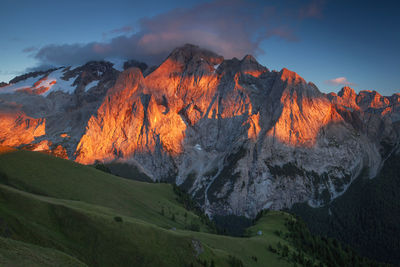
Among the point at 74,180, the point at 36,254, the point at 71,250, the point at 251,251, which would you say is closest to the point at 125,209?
the point at 74,180

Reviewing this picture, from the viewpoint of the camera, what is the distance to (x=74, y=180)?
11894cm

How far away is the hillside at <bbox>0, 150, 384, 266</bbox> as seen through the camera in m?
50.1

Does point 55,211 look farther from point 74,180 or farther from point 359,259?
point 359,259

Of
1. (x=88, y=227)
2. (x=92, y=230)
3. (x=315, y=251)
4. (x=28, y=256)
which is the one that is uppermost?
(x=28, y=256)

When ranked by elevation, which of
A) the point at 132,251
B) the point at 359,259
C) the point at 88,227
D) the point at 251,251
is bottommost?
the point at 359,259

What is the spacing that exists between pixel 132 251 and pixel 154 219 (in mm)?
60542

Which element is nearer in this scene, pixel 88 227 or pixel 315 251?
pixel 88 227

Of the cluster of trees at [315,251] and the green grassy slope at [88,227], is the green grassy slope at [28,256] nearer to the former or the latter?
the green grassy slope at [88,227]

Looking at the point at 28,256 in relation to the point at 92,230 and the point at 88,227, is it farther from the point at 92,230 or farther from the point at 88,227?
the point at 88,227

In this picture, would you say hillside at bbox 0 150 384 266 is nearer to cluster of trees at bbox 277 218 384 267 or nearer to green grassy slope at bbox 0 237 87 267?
green grassy slope at bbox 0 237 87 267

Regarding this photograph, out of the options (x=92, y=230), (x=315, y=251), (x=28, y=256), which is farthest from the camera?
(x=315, y=251)

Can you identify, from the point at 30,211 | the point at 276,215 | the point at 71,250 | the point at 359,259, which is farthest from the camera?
the point at 276,215

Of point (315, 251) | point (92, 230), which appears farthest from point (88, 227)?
point (315, 251)

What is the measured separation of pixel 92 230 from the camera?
61938 millimetres
